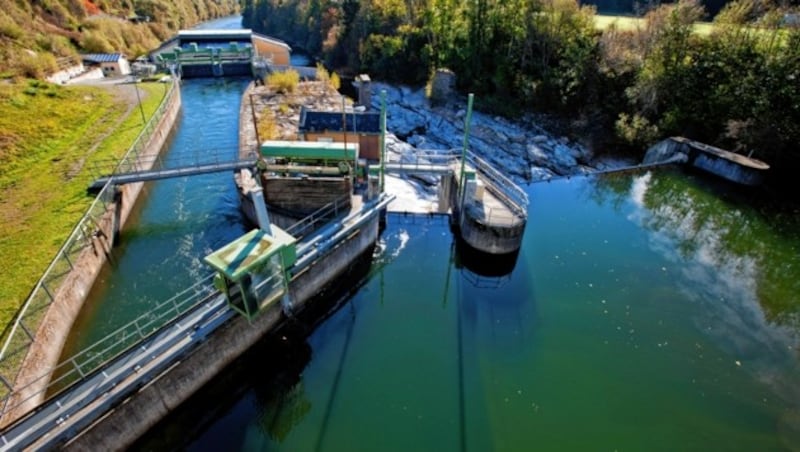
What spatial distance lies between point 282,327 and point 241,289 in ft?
12.7

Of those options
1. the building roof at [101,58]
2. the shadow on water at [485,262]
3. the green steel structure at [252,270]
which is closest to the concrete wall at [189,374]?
the green steel structure at [252,270]

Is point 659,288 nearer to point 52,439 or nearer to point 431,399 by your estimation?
point 431,399

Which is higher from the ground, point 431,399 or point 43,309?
point 43,309

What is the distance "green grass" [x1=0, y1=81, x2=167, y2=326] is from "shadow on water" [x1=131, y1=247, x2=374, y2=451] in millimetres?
5923

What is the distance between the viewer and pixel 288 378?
12414 mm

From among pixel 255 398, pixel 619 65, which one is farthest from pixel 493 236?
pixel 619 65

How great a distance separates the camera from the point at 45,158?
21.0m

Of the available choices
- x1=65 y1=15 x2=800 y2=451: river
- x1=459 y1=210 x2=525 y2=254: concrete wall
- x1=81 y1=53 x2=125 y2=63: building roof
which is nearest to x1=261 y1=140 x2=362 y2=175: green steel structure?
x1=65 y1=15 x2=800 y2=451: river

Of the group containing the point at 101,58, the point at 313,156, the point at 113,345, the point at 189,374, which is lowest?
the point at 189,374

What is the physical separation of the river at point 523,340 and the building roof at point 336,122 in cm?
547

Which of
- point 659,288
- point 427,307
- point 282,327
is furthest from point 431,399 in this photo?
point 659,288

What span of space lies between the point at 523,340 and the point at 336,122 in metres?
14.3

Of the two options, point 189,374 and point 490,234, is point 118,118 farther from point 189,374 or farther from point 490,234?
point 490,234

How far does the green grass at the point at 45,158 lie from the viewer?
13.7m
